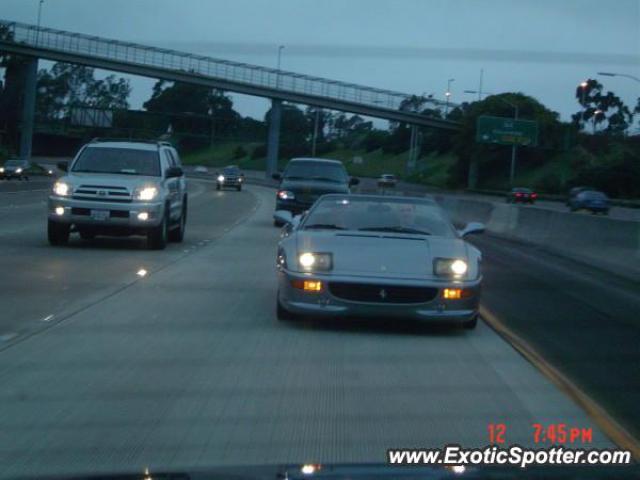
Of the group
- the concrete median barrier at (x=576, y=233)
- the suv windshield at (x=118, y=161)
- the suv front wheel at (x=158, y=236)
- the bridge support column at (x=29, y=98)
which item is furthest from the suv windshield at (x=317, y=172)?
the bridge support column at (x=29, y=98)

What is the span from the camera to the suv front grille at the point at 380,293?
10.0 m

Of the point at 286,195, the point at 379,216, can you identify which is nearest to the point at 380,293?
the point at 379,216

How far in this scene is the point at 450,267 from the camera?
402 inches

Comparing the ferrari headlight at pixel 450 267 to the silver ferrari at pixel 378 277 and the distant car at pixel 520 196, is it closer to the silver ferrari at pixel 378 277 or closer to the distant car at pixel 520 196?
the silver ferrari at pixel 378 277

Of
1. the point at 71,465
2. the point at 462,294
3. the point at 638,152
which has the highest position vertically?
the point at 638,152

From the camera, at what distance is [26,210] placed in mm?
31672

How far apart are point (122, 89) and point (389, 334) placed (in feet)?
345

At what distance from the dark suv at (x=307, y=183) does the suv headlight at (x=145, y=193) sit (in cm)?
861

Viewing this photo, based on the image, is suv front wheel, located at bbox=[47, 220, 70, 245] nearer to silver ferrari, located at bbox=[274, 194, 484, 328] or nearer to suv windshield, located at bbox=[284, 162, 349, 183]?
silver ferrari, located at bbox=[274, 194, 484, 328]

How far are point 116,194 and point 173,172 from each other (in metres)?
Answer: 1.78

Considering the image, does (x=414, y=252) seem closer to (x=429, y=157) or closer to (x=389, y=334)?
(x=389, y=334)

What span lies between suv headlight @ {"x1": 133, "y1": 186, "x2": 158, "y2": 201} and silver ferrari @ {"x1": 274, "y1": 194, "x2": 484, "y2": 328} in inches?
330

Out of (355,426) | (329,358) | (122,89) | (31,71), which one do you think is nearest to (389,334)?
(329,358)

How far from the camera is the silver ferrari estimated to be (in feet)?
32.9
